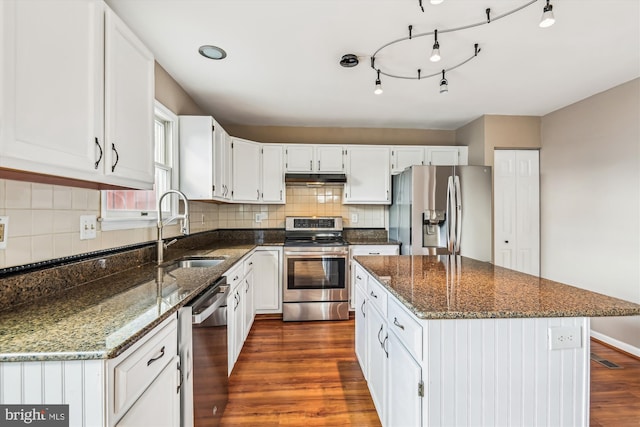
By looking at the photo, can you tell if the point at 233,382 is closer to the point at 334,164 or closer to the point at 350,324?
the point at 350,324

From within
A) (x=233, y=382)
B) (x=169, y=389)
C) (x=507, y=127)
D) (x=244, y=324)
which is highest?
(x=507, y=127)

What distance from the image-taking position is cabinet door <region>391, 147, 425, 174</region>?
3.74 metres

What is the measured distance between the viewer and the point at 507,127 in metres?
3.44

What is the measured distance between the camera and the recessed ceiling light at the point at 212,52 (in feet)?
6.59

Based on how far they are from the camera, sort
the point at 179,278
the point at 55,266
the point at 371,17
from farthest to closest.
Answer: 1. the point at 371,17
2. the point at 179,278
3. the point at 55,266

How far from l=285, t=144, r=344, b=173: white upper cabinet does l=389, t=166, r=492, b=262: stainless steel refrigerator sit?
37.3 inches

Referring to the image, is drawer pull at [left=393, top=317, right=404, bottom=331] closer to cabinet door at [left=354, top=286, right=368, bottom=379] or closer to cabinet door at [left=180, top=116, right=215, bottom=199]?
cabinet door at [left=354, top=286, right=368, bottom=379]

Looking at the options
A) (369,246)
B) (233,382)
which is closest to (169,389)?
(233,382)

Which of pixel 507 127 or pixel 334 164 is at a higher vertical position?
pixel 507 127

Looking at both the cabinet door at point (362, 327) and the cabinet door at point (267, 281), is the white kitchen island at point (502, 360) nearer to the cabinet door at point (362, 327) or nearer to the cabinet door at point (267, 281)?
the cabinet door at point (362, 327)

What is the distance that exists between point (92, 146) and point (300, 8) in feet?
4.23

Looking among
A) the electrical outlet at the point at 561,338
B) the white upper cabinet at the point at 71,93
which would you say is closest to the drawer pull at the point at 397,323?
the electrical outlet at the point at 561,338

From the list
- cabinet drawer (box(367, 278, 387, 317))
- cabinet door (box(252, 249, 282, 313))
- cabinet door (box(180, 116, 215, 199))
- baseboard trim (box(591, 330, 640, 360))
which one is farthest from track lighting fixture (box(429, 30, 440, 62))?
baseboard trim (box(591, 330, 640, 360))

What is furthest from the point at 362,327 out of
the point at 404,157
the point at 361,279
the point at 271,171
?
the point at 404,157
